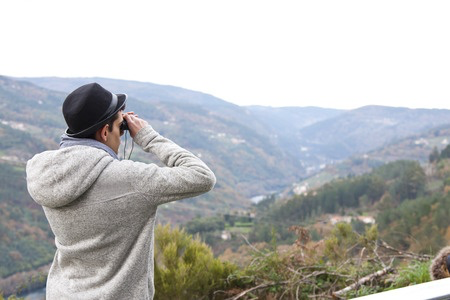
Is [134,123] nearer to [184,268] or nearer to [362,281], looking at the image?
[184,268]

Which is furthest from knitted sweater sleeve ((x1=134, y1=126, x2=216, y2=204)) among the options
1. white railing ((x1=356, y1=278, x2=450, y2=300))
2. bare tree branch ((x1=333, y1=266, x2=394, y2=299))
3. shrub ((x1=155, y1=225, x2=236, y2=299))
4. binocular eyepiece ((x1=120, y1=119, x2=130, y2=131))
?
bare tree branch ((x1=333, y1=266, x2=394, y2=299))

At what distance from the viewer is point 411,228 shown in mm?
28391

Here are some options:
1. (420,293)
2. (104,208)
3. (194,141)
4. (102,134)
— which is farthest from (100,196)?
(194,141)

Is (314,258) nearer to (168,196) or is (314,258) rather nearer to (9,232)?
(168,196)

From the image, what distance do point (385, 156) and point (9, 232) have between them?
93682mm

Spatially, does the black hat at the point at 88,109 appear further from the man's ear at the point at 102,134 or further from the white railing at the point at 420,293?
the white railing at the point at 420,293

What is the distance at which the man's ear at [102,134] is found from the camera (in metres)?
1.36

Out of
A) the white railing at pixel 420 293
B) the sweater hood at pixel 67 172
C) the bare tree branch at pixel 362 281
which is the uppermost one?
the sweater hood at pixel 67 172

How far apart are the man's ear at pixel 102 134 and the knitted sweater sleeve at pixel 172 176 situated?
145 millimetres

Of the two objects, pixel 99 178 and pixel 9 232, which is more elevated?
pixel 99 178

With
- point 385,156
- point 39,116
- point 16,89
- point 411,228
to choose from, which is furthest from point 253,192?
point 411,228

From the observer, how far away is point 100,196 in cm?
127

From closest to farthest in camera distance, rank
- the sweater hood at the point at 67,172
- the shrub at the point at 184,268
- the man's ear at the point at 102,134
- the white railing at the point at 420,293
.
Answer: the white railing at the point at 420,293, the sweater hood at the point at 67,172, the man's ear at the point at 102,134, the shrub at the point at 184,268

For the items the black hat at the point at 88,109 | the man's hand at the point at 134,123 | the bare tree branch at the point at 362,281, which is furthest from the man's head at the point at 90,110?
the bare tree branch at the point at 362,281
